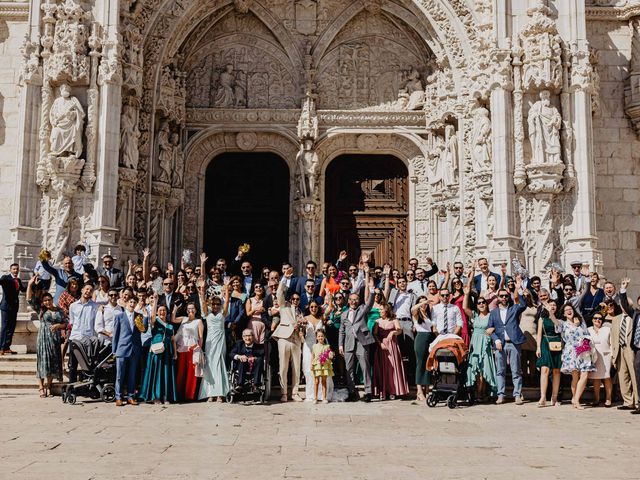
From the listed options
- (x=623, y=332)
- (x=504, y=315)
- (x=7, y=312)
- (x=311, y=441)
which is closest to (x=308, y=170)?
(x=504, y=315)

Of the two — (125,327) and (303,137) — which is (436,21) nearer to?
(303,137)

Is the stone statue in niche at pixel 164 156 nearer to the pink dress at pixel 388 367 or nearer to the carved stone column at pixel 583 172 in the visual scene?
the pink dress at pixel 388 367

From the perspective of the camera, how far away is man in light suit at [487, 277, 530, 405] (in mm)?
10383

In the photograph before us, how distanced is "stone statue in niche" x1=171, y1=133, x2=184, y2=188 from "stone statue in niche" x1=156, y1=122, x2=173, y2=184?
0.37 m

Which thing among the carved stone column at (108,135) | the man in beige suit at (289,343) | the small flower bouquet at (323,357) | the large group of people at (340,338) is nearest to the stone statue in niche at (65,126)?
the carved stone column at (108,135)

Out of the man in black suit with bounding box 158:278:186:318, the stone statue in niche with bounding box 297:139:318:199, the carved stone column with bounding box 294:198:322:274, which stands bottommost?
the man in black suit with bounding box 158:278:186:318

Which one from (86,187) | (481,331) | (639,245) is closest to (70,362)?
(86,187)

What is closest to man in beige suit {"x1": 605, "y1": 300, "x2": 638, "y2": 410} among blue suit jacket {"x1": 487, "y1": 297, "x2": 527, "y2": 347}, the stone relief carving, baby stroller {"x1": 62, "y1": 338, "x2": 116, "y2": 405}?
blue suit jacket {"x1": 487, "y1": 297, "x2": 527, "y2": 347}

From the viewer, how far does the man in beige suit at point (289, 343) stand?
1055 cm

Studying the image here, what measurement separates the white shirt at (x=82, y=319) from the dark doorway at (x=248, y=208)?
667 cm

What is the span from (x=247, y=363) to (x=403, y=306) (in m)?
2.79

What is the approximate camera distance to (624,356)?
10234mm

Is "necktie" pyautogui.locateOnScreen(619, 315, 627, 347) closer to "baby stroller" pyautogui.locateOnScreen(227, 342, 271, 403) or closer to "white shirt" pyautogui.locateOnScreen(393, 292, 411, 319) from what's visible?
"white shirt" pyautogui.locateOnScreen(393, 292, 411, 319)

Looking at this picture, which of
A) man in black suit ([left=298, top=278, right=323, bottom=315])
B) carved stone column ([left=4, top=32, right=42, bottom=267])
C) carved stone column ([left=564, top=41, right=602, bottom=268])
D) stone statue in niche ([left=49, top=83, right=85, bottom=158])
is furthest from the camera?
carved stone column ([left=564, top=41, right=602, bottom=268])
